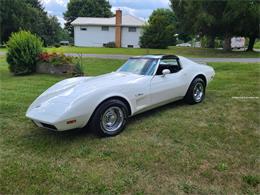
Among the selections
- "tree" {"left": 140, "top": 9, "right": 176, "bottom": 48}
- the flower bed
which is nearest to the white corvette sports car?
the flower bed

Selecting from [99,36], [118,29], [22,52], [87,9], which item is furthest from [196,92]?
[87,9]

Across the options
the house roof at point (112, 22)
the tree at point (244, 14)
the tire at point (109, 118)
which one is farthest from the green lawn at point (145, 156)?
the house roof at point (112, 22)

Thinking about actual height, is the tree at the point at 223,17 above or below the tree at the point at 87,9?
below

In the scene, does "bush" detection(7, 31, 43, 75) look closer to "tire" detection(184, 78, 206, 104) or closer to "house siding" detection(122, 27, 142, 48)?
"tire" detection(184, 78, 206, 104)

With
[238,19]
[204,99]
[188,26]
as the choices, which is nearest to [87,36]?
[188,26]

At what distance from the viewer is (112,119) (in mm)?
4559

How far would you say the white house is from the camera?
132ft

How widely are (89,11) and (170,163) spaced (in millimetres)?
61394

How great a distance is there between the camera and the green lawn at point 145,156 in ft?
10.5

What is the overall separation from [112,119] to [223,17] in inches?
790

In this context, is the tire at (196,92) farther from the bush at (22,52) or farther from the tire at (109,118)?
the bush at (22,52)

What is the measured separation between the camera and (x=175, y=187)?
3.16 m

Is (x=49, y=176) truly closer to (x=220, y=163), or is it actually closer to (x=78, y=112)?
(x=78, y=112)

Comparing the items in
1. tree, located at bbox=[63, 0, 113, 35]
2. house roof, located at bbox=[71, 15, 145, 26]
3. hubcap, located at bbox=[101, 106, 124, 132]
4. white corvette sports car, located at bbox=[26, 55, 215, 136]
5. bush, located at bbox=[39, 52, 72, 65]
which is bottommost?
hubcap, located at bbox=[101, 106, 124, 132]
